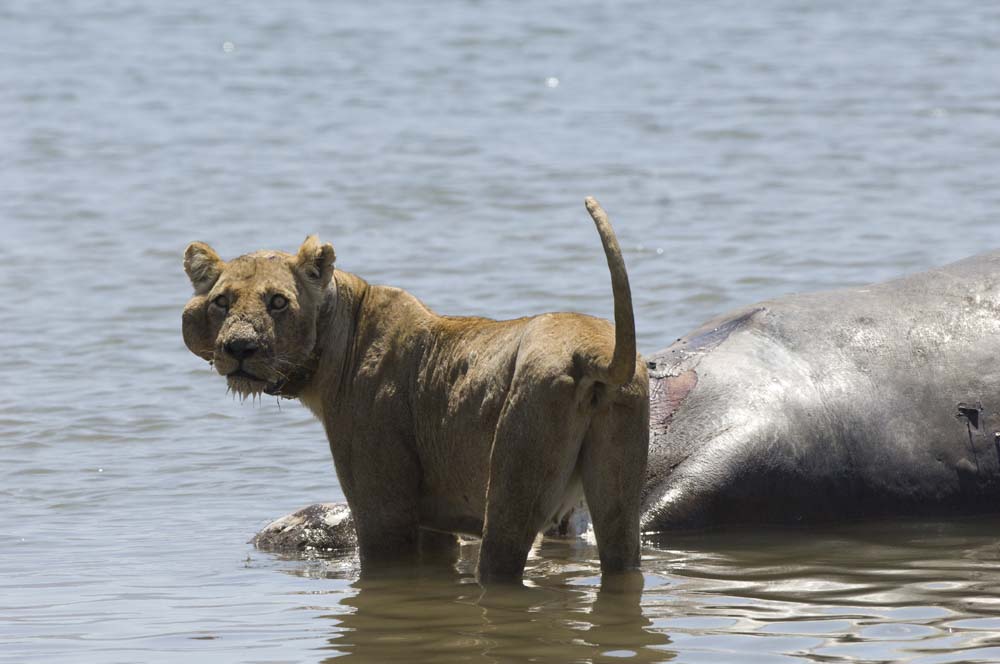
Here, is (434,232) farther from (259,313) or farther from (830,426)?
(259,313)

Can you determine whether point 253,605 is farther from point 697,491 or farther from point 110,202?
point 110,202

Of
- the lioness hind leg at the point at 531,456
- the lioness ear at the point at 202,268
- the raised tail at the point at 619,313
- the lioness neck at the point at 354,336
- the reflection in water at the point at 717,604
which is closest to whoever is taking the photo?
the raised tail at the point at 619,313

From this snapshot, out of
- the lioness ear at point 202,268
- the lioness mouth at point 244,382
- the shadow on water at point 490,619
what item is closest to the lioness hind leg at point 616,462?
the shadow on water at point 490,619

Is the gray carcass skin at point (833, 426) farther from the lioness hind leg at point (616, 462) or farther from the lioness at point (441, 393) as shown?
the lioness hind leg at point (616, 462)

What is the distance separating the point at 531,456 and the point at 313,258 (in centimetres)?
131

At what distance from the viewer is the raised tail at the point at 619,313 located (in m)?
5.74

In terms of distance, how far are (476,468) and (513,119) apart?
14.0 metres

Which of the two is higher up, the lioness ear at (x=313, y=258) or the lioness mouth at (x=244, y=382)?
the lioness ear at (x=313, y=258)

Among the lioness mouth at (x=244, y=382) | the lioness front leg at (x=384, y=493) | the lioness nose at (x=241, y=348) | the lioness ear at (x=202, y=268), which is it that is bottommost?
the lioness front leg at (x=384, y=493)

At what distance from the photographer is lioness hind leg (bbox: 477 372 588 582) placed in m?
6.04

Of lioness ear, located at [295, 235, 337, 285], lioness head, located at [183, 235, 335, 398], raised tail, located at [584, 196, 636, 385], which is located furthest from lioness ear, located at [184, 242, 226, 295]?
raised tail, located at [584, 196, 636, 385]

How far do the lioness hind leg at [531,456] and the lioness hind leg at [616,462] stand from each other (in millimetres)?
58

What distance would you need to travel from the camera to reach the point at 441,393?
6.81m

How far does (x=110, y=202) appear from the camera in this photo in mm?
16797
